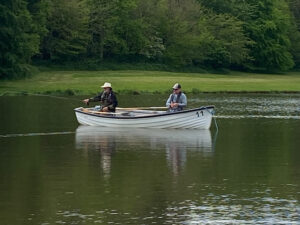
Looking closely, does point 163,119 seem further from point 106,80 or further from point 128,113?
point 106,80

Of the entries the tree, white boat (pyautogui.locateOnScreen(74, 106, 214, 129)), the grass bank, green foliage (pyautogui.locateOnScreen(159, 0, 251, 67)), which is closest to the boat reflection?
white boat (pyautogui.locateOnScreen(74, 106, 214, 129))

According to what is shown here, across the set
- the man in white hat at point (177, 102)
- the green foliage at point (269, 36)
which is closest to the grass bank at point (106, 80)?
the man in white hat at point (177, 102)

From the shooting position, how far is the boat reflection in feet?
78.5

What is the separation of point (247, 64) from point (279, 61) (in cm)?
529

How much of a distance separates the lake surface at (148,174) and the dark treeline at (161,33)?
30897 mm

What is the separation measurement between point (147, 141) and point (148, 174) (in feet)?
26.7

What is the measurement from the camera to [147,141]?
28.3 m

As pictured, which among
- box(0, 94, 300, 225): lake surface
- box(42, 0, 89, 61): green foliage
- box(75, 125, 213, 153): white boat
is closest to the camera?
box(0, 94, 300, 225): lake surface

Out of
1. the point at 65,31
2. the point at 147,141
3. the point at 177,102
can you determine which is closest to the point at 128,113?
the point at 177,102

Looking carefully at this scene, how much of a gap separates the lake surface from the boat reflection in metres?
0.03

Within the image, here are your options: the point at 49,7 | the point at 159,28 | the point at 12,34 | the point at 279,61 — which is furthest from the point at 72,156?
the point at 279,61

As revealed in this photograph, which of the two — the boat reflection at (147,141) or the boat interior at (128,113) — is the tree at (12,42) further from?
the boat reflection at (147,141)

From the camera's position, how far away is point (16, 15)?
60531 mm

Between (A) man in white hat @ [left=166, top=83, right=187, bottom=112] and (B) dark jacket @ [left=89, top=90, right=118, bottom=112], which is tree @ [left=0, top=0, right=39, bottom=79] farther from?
(A) man in white hat @ [left=166, top=83, right=187, bottom=112]
